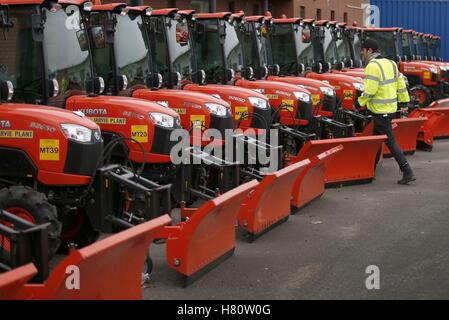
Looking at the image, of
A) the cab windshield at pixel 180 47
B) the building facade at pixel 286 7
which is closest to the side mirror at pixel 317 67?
the building facade at pixel 286 7

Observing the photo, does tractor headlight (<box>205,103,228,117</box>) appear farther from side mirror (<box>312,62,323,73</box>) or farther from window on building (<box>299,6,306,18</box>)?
window on building (<box>299,6,306,18</box>)

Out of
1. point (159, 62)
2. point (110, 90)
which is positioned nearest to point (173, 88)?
point (159, 62)

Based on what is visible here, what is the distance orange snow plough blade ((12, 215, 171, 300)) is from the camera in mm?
5133

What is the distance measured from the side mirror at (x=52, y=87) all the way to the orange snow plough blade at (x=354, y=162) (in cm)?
446

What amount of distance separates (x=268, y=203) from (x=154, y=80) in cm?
248

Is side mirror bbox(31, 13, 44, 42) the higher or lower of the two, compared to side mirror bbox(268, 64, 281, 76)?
higher

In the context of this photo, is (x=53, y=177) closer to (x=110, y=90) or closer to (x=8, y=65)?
(x=8, y=65)

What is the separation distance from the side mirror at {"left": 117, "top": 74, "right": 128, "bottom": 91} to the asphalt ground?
216 centimetres

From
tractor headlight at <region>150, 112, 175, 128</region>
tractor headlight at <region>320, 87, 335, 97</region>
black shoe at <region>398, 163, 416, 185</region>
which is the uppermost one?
tractor headlight at <region>150, 112, 175, 128</region>

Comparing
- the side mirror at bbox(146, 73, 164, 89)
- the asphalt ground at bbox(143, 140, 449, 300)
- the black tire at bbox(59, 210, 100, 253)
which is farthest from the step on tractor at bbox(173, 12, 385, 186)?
the black tire at bbox(59, 210, 100, 253)

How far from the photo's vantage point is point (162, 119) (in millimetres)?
9539

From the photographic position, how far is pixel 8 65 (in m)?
8.21

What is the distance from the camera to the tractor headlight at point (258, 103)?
41.4ft

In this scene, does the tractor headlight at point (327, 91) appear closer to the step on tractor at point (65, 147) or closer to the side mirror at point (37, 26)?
the step on tractor at point (65, 147)
